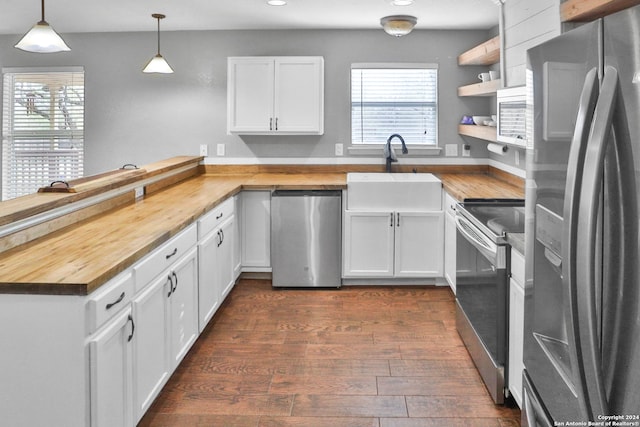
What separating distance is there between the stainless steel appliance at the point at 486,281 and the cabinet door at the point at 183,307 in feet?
5.01

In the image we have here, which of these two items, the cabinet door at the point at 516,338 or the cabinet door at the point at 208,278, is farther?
the cabinet door at the point at 208,278

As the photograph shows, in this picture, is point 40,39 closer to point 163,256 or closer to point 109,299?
point 163,256

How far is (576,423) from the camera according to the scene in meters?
1.19

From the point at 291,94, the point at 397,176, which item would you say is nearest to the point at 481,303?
the point at 397,176

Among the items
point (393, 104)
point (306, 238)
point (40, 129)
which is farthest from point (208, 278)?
point (40, 129)

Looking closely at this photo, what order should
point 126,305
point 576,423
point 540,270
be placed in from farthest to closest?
point 126,305, point 540,270, point 576,423

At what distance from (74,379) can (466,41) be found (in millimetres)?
4661

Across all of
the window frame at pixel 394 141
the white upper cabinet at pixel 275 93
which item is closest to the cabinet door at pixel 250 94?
the white upper cabinet at pixel 275 93

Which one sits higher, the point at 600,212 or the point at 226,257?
the point at 600,212

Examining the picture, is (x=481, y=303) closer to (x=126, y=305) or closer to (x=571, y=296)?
(x=126, y=305)

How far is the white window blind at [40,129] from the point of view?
18.7 ft

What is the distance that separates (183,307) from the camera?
9.98 ft

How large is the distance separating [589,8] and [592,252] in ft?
2.24

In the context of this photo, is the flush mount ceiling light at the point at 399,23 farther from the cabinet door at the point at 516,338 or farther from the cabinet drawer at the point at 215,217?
the cabinet door at the point at 516,338
